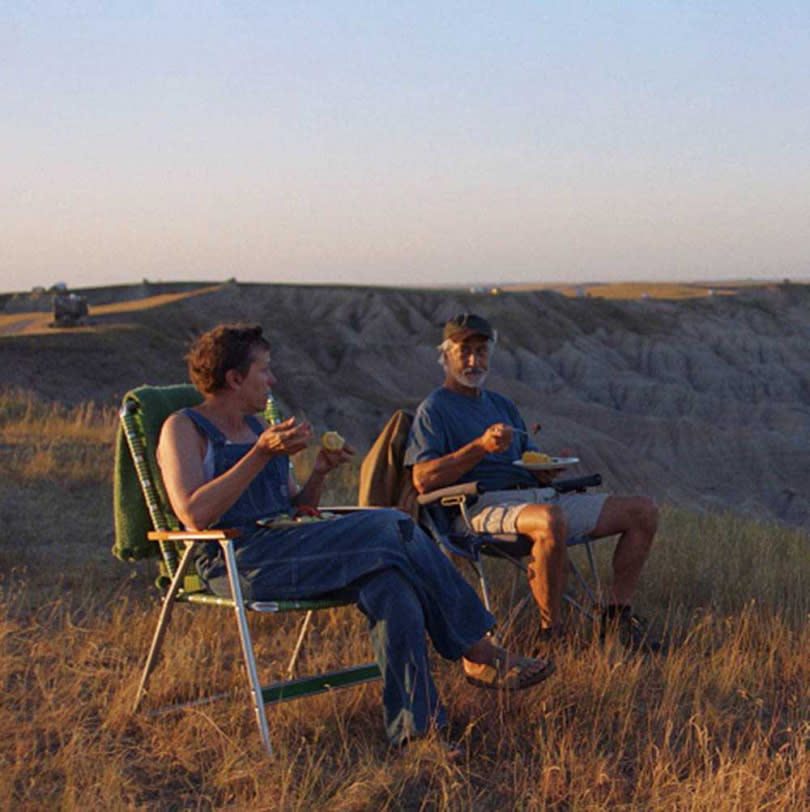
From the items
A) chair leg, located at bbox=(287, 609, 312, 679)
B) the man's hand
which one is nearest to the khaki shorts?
the man's hand

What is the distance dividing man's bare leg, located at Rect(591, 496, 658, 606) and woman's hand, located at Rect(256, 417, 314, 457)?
199 cm

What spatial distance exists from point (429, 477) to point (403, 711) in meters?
1.76

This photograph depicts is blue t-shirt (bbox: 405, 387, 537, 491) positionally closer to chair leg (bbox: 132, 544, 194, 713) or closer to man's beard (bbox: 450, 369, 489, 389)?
man's beard (bbox: 450, 369, 489, 389)

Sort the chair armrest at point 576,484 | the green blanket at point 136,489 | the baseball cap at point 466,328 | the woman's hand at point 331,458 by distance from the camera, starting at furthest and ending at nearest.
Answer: the chair armrest at point 576,484 → the baseball cap at point 466,328 → the green blanket at point 136,489 → the woman's hand at point 331,458

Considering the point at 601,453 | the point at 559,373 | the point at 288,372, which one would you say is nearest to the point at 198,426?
the point at 601,453

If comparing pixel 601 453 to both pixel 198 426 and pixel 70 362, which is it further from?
pixel 198 426

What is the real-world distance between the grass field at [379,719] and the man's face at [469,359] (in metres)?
1.05

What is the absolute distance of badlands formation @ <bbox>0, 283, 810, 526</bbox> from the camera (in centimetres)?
3562

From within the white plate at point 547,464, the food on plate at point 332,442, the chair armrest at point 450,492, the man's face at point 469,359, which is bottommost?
the chair armrest at point 450,492

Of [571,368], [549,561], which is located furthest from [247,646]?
[571,368]

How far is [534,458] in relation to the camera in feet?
17.8

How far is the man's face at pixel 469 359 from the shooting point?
5422 millimetres

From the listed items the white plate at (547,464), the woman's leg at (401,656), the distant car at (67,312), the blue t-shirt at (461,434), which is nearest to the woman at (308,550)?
the woman's leg at (401,656)

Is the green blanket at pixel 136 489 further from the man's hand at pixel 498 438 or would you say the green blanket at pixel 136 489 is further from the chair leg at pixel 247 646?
the man's hand at pixel 498 438
